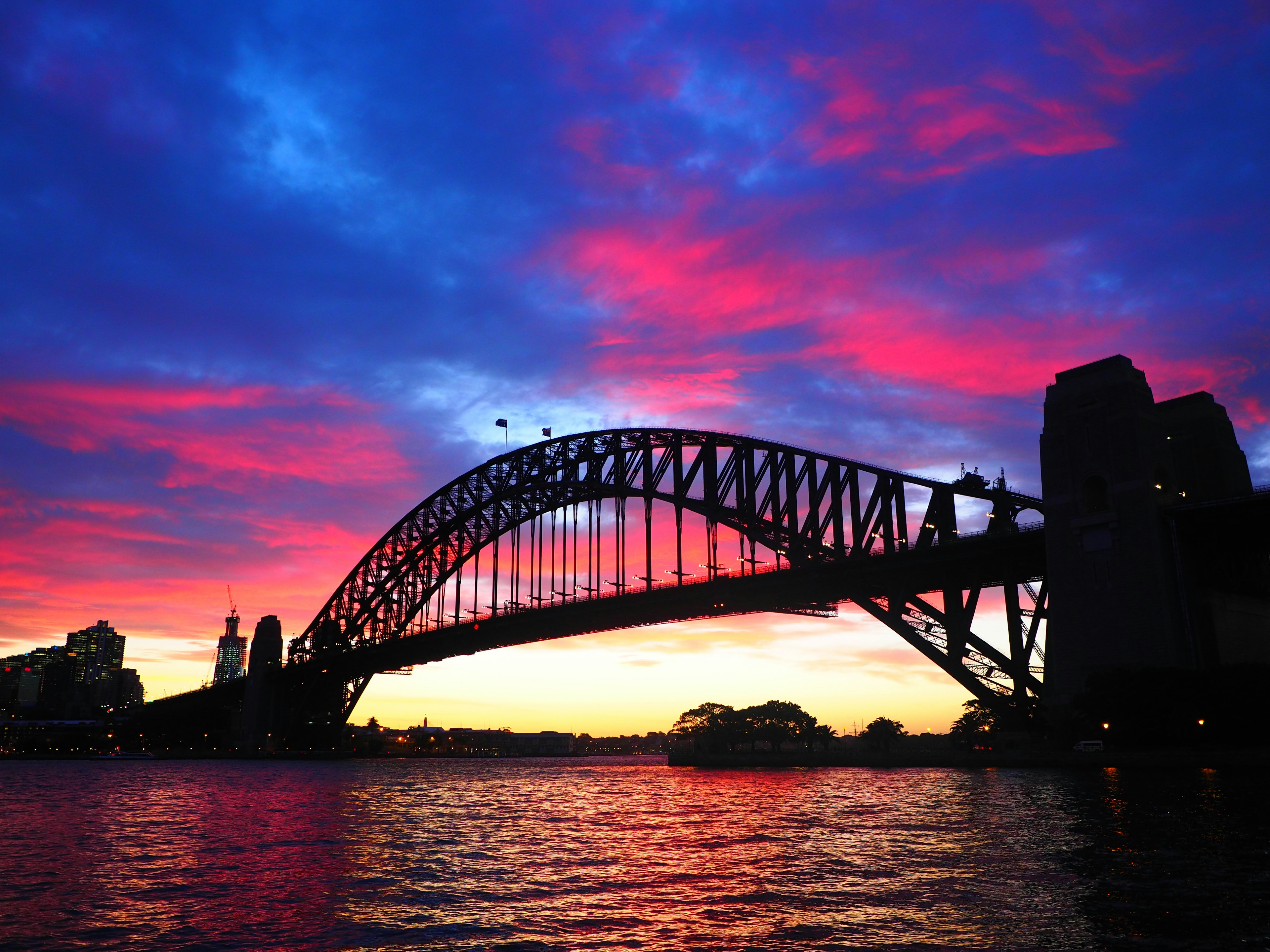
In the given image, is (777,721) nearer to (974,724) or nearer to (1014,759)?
(974,724)

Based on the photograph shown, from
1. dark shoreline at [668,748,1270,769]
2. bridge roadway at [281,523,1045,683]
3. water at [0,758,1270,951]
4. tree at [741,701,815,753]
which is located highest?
bridge roadway at [281,523,1045,683]

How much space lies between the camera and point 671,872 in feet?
87.5

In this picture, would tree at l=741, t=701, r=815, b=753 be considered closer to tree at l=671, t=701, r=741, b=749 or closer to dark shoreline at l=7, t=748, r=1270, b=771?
tree at l=671, t=701, r=741, b=749

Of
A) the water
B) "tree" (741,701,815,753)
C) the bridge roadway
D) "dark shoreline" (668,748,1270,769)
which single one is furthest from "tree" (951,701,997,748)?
"tree" (741,701,815,753)

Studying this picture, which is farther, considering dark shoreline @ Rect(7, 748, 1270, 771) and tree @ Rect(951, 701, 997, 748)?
tree @ Rect(951, 701, 997, 748)

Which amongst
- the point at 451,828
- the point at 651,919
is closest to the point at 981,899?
the point at 651,919

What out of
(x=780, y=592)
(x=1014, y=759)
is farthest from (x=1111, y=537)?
(x=780, y=592)

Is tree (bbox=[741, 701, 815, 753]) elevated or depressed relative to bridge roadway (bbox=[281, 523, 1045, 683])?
depressed

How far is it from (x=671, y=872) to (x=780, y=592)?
60.5 meters

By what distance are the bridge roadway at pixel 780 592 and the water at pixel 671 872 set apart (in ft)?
70.5

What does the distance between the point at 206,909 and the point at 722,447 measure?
261 feet

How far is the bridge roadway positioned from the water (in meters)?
21.5

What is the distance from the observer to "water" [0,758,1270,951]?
18547 millimetres

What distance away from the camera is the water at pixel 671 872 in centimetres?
1855
